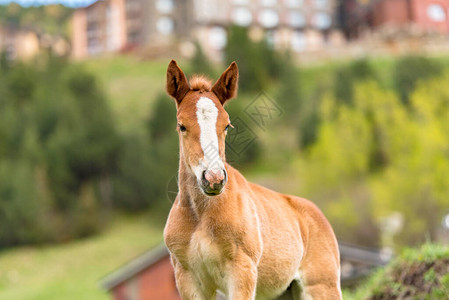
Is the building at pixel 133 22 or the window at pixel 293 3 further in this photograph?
the window at pixel 293 3

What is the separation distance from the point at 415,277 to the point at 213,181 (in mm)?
5596

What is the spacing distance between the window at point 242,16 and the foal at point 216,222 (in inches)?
4415

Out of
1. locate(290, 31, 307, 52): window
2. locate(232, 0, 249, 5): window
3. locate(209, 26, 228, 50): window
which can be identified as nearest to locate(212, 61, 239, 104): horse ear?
locate(209, 26, 228, 50): window

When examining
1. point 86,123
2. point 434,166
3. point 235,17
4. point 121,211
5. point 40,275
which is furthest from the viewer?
point 235,17

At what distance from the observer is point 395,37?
10025cm

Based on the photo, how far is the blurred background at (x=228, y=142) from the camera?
1775 inches

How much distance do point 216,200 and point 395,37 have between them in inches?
4018

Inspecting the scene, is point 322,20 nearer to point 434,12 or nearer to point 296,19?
point 296,19

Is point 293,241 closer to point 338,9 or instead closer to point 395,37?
point 395,37

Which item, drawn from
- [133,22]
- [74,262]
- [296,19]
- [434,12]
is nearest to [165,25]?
[133,22]

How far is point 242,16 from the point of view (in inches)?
4569

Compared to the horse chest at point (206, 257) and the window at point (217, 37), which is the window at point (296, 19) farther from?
the horse chest at point (206, 257)

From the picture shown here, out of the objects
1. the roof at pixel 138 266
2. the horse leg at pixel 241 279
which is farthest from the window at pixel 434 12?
the horse leg at pixel 241 279

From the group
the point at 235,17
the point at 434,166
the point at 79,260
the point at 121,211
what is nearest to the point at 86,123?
the point at 121,211
